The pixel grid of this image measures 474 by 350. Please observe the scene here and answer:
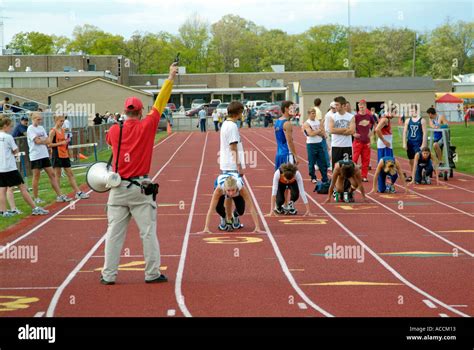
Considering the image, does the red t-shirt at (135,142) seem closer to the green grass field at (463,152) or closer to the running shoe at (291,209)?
the running shoe at (291,209)

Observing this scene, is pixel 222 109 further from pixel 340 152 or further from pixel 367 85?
pixel 340 152

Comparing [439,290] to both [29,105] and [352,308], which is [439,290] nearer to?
[352,308]

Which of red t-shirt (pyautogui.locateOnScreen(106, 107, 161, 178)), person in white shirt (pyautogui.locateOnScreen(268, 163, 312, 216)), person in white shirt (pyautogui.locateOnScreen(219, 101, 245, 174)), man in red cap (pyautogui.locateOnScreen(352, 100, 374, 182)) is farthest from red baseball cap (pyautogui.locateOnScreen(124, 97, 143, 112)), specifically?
man in red cap (pyautogui.locateOnScreen(352, 100, 374, 182))

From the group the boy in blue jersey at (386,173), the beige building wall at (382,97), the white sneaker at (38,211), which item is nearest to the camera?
the white sneaker at (38,211)

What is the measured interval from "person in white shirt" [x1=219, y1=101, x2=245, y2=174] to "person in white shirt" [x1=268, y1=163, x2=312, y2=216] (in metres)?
1.76

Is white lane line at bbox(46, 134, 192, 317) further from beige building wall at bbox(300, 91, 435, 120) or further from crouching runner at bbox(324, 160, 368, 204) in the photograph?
beige building wall at bbox(300, 91, 435, 120)

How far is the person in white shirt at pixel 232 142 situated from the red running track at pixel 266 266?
1118 millimetres

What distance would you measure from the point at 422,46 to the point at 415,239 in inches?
3989

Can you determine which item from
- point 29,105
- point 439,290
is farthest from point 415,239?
point 29,105

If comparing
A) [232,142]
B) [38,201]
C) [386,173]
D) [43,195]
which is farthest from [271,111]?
[232,142]

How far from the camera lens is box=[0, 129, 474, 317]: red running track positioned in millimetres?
8594

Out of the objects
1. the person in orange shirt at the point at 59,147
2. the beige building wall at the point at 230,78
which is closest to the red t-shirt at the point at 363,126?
the person in orange shirt at the point at 59,147

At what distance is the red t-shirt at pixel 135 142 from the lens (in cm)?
958

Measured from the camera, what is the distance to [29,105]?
58.5 meters
